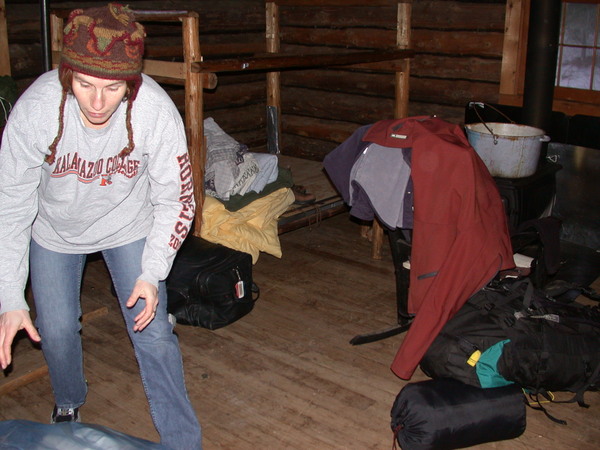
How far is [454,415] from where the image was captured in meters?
2.95

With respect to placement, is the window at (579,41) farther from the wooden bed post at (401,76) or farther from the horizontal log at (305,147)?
the horizontal log at (305,147)

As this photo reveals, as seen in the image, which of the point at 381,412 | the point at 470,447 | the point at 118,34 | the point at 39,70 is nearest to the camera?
the point at 118,34

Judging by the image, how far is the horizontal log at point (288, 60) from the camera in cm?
386

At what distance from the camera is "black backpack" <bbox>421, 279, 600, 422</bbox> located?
3121mm

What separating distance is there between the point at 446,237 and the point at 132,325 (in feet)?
5.15

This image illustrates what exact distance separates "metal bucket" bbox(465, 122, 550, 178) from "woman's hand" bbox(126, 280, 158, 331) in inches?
94.3

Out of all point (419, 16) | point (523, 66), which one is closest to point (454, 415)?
point (523, 66)

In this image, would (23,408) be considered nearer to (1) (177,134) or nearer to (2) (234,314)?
(2) (234,314)

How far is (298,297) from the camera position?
4.45 m

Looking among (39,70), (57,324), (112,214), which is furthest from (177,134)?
(39,70)

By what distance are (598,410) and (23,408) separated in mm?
2762

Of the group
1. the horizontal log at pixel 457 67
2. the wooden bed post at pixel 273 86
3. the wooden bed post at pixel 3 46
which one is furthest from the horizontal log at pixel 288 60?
the wooden bed post at pixel 3 46

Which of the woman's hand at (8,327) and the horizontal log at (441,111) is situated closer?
the woman's hand at (8,327)

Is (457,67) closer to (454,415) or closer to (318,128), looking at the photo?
(318,128)
